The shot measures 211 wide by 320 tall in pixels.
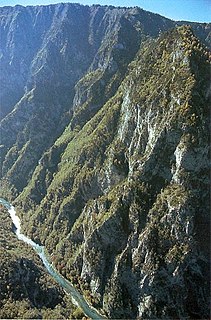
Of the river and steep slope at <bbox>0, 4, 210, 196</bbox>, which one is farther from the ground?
steep slope at <bbox>0, 4, 210, 196</bbox>

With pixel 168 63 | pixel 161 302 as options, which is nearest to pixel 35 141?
pixel 168 63

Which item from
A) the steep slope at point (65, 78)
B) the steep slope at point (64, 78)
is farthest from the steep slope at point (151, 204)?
the steep slope at point (65, 78)

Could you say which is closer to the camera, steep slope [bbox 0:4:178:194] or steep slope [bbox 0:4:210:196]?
steep slope [bbox 0:4:210:196]

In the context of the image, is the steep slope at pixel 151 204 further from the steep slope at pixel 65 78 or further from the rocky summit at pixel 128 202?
the steep slope at pixel 65 78

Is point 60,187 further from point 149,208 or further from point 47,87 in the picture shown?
point 47,87

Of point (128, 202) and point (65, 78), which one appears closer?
point (128, 202)

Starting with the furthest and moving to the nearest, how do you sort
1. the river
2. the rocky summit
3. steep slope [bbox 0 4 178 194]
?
steep slope [bbox 0 4 178 194], the river, the rocky summit

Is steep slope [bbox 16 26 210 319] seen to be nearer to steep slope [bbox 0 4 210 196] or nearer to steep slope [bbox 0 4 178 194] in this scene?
steep slope [bbox 0 4 178 194]

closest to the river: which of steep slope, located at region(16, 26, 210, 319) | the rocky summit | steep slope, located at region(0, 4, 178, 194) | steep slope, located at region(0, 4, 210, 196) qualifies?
the rocky summit

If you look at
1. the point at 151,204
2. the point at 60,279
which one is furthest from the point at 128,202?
the point at 60,279

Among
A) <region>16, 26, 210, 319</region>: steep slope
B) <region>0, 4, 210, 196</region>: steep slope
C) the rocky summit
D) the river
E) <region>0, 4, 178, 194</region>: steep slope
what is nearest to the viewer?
the rocky summit

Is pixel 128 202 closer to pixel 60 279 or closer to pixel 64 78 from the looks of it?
pixel 60 279
